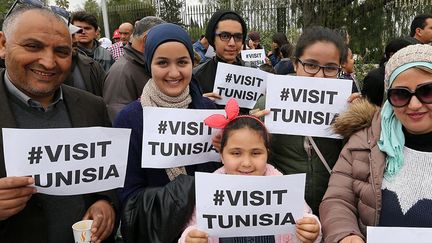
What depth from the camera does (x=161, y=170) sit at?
264 centimetres

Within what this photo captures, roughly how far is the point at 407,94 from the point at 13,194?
2.03m

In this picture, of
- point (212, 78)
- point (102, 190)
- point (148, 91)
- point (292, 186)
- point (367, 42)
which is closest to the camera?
point (292, 186)

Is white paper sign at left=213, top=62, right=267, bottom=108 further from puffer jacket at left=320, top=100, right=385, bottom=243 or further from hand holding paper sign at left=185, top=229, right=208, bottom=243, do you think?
hand holding paper sign at left=185, top=229, right=208, bottom=243

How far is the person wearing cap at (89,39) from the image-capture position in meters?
6.37

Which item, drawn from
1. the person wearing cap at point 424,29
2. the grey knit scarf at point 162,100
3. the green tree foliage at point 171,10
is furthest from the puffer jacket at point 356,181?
the green tree foliage at point 171,10

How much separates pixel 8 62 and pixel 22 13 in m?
0.29

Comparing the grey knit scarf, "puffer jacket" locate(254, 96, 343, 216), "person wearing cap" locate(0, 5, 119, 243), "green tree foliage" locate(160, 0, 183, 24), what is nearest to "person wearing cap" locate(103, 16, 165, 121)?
the grey knit scarf

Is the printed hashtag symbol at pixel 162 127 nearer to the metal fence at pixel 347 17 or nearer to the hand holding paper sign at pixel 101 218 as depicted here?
the hand holding paper sign at pixel 101 218

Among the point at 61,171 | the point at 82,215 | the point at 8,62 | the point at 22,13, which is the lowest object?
the point at 82,215

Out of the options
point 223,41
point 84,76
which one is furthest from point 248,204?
point 84,76

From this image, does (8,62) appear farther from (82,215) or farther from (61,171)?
(82,215)

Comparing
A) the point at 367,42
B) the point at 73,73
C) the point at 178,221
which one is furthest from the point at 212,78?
the point at 367,42

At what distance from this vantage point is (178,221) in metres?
2.31

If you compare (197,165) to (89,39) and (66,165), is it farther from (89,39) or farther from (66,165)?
(89,39)
